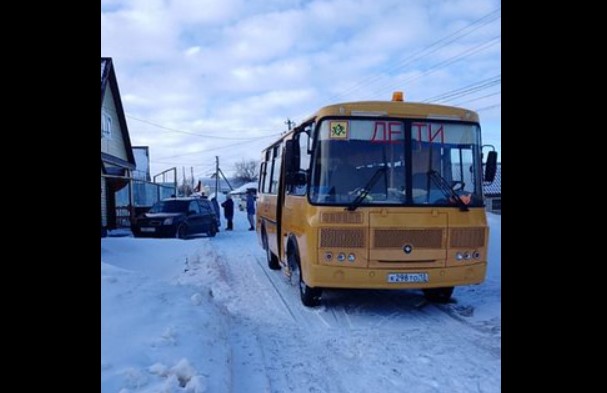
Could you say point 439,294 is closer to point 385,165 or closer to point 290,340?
point 385,165

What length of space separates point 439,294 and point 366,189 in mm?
2405

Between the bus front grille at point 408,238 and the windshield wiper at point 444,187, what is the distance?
1.70 ft

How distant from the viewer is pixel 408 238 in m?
6.01

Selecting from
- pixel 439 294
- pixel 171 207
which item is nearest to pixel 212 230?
pixel 171 207

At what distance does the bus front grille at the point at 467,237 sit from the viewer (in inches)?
241

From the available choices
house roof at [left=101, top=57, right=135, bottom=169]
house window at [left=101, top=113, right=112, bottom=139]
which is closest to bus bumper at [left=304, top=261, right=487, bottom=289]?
house window at [left=101, top=113, right=112, bottom=139]

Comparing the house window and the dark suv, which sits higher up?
the house window

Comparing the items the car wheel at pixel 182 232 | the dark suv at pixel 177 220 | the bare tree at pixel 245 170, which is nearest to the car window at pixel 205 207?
the dark suv at pixel 177 220

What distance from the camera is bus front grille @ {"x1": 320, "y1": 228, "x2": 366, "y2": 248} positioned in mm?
5969

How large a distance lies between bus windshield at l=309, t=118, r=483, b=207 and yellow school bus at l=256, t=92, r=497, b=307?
14 millimetres

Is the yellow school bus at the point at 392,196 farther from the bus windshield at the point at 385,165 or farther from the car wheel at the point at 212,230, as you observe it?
the car wheel at the point at 212,230

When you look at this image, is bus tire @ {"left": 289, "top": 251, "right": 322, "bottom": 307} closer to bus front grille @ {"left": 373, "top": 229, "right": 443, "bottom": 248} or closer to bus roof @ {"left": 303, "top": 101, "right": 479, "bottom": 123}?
bus front grille @ {"left": 373, "top": 229, "right": 443, "bottom": 248}
